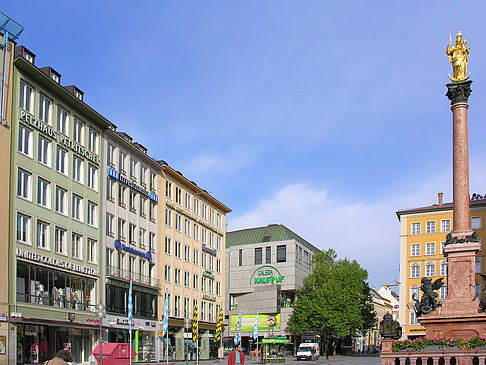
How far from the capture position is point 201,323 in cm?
7656

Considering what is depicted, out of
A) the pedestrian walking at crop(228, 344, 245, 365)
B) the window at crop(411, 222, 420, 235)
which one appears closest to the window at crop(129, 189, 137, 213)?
the pedestrian walking at crop(228, 344, 245, 365)

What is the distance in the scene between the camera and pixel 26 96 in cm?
4528

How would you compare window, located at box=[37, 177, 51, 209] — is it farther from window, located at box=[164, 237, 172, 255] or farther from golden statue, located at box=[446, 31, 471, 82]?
golden statue, located at box=[446, 31, 471, 82]

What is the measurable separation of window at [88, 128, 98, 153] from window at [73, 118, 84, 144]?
124 cm

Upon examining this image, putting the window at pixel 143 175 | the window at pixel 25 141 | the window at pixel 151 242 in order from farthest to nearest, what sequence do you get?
the window at pixel 151 242
the window at pixel 143 175
the window at pixel 25 141

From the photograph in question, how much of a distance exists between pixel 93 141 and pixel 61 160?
6174 mm

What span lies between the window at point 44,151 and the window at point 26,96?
2.45 m

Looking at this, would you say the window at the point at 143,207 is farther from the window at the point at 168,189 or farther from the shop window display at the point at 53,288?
the shop window display at the point at 53,288

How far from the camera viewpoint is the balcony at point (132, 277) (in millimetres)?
55875

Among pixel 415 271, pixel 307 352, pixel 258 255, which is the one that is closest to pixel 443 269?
pixel 415 271

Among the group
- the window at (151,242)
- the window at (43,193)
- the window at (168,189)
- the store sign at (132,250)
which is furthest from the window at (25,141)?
the window at (168,189)

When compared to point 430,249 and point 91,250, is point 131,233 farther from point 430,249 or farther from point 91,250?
point 430,249

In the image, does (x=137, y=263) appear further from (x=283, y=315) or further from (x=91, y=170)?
(x=283, y=315)

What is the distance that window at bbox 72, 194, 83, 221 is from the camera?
167 feet
